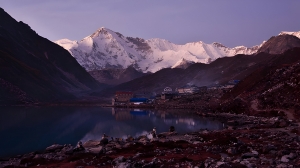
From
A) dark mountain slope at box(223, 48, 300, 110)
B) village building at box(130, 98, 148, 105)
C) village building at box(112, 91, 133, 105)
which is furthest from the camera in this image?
Result: village building at box(112, 91, 133, 105)

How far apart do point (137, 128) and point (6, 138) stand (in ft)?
73.4

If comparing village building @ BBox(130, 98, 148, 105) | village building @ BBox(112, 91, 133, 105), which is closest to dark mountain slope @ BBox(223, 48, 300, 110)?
village building @ BBox(130, 98, 148, 105)

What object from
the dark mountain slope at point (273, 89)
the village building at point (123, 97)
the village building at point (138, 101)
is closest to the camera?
the dark mountain slope at point (273, 89)

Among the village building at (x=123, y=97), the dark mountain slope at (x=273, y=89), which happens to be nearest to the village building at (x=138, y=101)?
the village building at (x=123, y=97)

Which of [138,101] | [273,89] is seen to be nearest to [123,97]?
[138,101]

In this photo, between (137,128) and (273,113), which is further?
(137,128)

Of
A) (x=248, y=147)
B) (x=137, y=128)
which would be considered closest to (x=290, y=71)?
(x=137, y=128)

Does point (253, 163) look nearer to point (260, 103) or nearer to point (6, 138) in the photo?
point (6, 138)

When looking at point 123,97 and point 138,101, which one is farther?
point 123,97

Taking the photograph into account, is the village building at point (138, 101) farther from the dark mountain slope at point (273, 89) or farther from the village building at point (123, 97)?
the dark mountain slope at point (273, 89)

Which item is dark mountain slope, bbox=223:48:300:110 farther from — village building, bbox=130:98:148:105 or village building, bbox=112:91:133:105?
village building, bbox=112:91:133:105

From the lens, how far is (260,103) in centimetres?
6831

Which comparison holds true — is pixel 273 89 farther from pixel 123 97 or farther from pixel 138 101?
pixel 123 97

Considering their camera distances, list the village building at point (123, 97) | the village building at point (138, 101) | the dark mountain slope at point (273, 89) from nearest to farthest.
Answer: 1. the dark mountain slope at point (273, 89)
2. the village building at point (138, 101)
3. the village building at point (123, 97)
